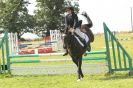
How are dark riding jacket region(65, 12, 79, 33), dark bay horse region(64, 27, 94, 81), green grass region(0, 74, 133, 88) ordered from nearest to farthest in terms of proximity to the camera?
green grass region(0, 74, 133, 88) < dark bay horse region(64, 27, 94, 81) < dark riding jacket region(65, 12, 79, 33)

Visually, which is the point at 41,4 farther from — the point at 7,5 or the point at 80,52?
the point at 80,52

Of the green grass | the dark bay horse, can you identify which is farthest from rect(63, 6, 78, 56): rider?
the green grass

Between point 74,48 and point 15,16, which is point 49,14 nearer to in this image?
point 15,16

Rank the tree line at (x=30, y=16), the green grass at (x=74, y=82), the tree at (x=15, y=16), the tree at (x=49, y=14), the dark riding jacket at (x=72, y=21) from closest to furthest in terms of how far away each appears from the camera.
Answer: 1. the green grass at (x=74, y=82)
2. the dark riding jacket at (x=72, y=21)
3. the tree at (x=15, y=16)
4. the tree line at (x=30, y=16)
5. the tree at (x=49, y=14)

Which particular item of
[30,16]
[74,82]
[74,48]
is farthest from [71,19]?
[30,16]

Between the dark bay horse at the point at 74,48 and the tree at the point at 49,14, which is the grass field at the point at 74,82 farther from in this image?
the tree at the point at 49,14

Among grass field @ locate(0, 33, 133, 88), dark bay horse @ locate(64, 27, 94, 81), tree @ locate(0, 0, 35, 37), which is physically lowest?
grass field @ locate(0, 33, 133, 88)

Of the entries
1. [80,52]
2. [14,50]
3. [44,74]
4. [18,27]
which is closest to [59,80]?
[80,52]

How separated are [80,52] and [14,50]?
17409 mm

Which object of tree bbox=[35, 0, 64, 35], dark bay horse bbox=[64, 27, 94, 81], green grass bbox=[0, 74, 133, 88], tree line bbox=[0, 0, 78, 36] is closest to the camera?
green grass bbox=[0, 74, 133, 88]

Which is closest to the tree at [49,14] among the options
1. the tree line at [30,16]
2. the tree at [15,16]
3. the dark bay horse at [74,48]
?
the tree line at [30,16]

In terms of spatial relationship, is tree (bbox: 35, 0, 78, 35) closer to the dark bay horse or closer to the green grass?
the green grass

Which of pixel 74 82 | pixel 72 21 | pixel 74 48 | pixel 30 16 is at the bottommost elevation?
pixel 74 82

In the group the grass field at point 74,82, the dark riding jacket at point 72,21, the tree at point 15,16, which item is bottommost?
the grass field at point 74,82
